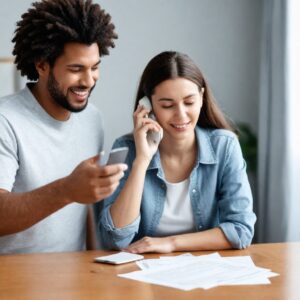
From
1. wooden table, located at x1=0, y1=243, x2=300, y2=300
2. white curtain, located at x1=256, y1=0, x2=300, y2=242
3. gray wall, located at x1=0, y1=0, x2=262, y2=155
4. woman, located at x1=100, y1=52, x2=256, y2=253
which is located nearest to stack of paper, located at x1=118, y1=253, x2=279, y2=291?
wooden table, located at x1=0, y1=243, x2=300, y2=300

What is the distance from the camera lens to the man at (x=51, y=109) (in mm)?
2166

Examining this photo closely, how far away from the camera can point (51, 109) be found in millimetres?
2285

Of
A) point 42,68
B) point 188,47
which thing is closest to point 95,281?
point 42,68

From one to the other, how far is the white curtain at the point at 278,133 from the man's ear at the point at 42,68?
6.54ft

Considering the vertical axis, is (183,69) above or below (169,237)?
above

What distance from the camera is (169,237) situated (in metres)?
2.05

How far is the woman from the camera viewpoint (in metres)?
2.10

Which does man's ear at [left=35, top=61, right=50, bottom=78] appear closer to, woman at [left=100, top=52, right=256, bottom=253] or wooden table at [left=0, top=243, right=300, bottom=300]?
woman at [left=100, top=52, right=256, bottom=253]

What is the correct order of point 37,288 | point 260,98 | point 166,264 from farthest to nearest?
point 260,98 → point 166,264 → point 37,288

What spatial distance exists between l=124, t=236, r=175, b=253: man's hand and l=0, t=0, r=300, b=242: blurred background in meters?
2.06

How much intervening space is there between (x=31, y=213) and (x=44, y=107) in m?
0.52

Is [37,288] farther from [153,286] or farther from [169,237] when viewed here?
[169,237]

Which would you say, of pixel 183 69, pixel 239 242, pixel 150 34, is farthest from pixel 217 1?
pixel 239 242

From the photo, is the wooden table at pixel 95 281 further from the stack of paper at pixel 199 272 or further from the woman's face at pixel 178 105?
the woman's face at pixel 178 105
